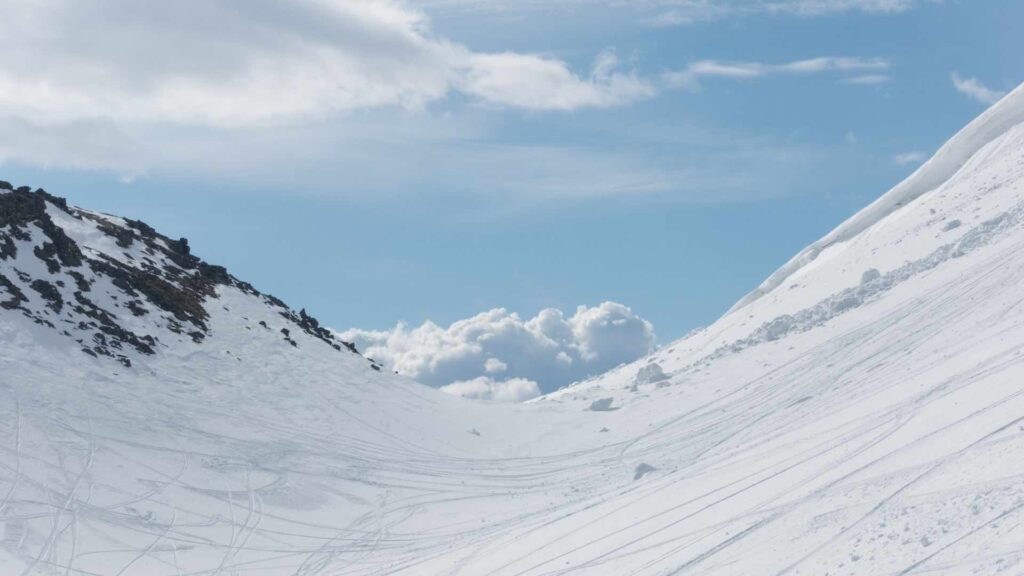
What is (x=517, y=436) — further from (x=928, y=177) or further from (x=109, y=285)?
(x=928, y=177)

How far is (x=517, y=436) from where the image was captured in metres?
41.5

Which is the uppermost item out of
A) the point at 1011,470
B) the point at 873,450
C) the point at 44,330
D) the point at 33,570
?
the point at 44,330

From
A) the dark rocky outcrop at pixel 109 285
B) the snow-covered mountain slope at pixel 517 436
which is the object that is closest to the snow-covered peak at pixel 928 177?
the snow-covered mountain slope at pixel 517 436

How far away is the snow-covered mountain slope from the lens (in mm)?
18375

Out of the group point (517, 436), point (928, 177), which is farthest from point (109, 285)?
point (928, 177)

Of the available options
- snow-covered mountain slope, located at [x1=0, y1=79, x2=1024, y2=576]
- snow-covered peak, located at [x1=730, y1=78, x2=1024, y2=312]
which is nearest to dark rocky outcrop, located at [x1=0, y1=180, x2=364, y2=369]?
snow-covered mountain slope, located at [x1=0, y1=79, x2=1024, y2=576]

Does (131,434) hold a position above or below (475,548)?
above

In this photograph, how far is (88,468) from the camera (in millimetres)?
29328

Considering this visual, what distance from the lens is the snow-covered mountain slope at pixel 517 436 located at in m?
18.4

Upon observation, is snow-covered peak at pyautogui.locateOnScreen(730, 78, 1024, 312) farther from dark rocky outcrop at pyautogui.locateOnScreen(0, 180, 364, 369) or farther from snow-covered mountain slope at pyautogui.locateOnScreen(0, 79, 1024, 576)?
dark rocky outcrop at pyautogui.locateOnScreen(0, 180, 364, 369)

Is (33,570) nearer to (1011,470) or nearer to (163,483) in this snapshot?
(163,483)

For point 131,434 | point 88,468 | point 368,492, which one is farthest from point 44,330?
point 368,492

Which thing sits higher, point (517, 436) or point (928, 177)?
point (928, 177)

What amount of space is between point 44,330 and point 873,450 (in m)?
29.3
